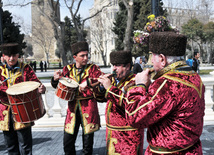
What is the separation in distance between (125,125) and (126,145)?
0.78ft

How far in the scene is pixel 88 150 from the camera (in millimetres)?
3758

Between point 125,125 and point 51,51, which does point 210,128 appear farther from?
point 51,51

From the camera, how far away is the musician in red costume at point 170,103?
1830 millimetres

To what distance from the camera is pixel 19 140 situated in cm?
371

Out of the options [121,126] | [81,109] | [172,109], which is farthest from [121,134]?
[172,109]

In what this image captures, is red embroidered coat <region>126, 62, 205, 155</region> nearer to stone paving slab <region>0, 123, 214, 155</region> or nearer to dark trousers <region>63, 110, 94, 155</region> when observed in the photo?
dark trousers <region>63, 110, 94, 155</region>

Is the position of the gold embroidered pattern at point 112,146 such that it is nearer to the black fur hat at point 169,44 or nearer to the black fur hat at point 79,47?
the black fur hat at point 169,44

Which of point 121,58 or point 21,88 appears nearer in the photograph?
point 121,58

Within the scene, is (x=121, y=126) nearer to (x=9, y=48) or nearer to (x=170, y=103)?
(x=170, y=103)

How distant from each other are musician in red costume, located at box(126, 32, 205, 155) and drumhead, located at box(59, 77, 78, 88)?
5.70ft

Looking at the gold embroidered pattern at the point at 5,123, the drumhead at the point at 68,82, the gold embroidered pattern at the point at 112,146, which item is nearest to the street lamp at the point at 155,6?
the drumhead at the point at 68,82

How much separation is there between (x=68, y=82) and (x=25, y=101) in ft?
2.33

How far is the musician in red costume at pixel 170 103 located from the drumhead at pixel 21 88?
1.90 meters

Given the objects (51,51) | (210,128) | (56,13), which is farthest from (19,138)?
(51,51)
